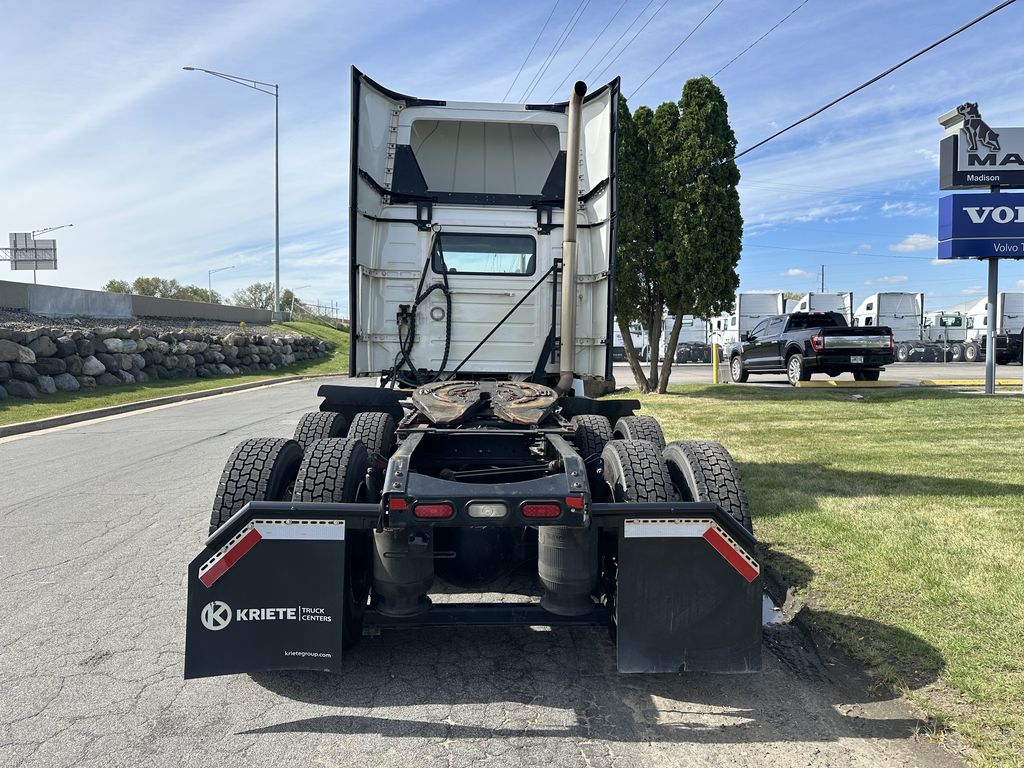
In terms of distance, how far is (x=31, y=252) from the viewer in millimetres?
45531

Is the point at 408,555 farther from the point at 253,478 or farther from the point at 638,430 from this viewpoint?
the point at 638,430

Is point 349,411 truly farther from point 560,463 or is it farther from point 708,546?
point 708,546

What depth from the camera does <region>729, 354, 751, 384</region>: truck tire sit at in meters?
21.3

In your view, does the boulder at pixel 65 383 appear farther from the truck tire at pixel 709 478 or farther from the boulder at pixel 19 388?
the truck tire at pixel 709 478

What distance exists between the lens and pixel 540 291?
6.75m

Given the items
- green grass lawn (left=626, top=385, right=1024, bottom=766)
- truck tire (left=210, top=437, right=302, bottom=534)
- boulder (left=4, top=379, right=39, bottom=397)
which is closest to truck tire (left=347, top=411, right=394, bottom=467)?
truck tire (left=210, top=437, right=302, bottom=534)

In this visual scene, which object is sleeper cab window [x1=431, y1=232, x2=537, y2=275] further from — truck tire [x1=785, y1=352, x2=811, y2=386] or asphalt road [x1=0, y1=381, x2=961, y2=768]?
truck tire [x1=785, y1=352, x2=811, y2=386]

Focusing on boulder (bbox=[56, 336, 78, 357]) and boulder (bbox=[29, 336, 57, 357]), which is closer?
boulder (bbox=[29, 336, 57, 357])

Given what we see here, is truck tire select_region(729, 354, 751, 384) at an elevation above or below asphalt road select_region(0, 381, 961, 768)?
above

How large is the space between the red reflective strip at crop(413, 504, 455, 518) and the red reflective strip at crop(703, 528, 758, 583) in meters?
1.10

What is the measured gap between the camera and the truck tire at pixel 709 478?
3.49m

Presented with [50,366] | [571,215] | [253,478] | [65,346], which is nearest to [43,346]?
[50,366]

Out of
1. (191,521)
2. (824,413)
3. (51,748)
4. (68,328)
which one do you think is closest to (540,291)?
(191,521)

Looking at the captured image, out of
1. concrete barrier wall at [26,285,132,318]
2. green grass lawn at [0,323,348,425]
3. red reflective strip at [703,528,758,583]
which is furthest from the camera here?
concrete barrier wall at [26,285,132,318]
